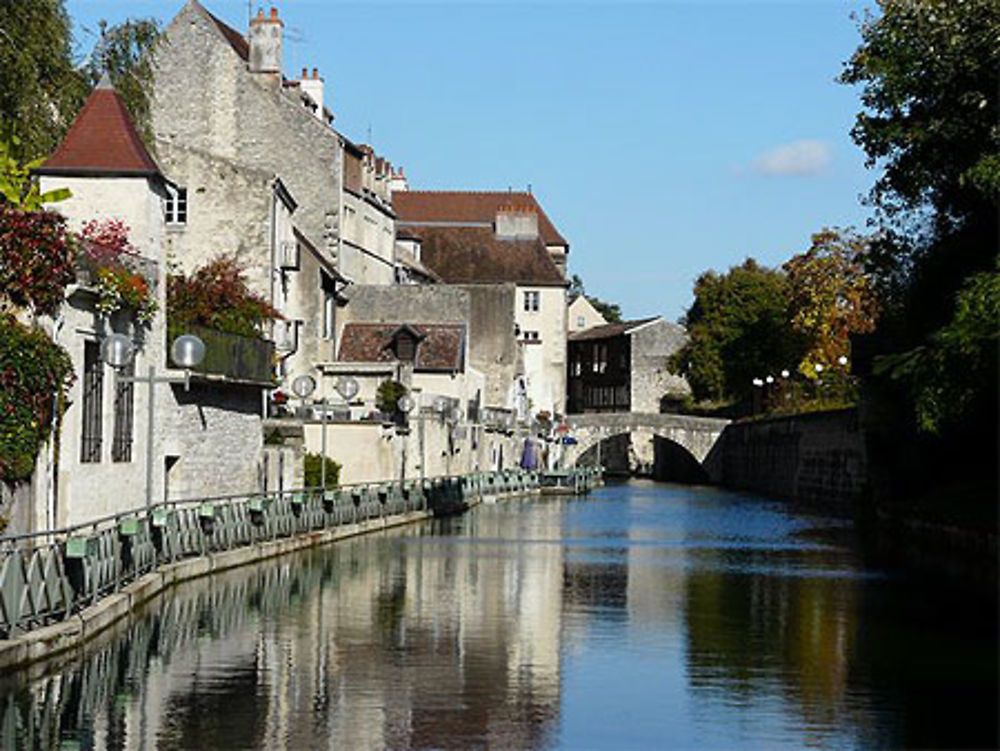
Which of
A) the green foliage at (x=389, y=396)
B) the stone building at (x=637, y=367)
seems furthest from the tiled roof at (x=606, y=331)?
the green foliage at (x=389, y=396)

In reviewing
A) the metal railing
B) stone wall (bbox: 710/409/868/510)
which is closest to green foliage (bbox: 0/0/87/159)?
the metal railing

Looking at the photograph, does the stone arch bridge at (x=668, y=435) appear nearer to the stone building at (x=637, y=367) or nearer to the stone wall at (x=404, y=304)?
the stone building at (x=637, y=367)

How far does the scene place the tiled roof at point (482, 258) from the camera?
114m

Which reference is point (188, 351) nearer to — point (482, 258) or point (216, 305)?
point (216, 305)

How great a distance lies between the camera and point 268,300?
54188 millimetres

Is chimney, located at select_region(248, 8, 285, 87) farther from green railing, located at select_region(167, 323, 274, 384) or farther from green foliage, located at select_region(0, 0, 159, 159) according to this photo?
green railing, located at select_region(167, 323, 274, 384)

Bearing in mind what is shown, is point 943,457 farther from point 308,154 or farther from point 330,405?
point 308,154

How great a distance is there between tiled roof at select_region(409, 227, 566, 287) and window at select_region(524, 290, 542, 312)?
628mm

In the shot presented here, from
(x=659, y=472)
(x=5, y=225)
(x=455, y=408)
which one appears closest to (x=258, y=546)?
(x=5, y=225)

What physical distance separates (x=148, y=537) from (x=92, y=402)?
4.20 metres

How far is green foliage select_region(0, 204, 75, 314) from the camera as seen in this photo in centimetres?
2412

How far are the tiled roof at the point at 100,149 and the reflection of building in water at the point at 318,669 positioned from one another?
678 centimetres

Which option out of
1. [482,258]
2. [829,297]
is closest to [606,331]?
[482,258]

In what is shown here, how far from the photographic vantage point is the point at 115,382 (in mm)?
29547
